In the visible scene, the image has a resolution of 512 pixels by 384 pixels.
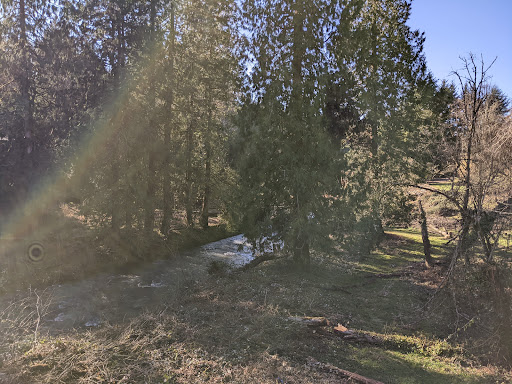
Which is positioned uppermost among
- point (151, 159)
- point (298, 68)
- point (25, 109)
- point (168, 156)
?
point (298, 68)

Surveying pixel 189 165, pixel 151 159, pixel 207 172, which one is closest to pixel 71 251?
pixel 151 159

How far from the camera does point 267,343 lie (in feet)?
26.7

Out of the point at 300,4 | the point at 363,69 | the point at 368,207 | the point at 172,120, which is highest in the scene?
the point at 300,4

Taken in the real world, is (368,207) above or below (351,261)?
above

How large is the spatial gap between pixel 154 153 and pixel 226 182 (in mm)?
6778

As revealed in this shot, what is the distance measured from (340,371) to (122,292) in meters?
10.4

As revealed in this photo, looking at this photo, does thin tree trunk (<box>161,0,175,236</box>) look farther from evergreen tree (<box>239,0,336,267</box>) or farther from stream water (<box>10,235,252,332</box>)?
evergreen tree (<box>239,0,336,267</box>)

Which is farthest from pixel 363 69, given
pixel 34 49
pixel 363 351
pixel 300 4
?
pixel 34 49

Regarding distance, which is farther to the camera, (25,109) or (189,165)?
(189,165)

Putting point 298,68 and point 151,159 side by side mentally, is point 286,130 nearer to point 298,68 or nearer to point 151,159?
point 298,68

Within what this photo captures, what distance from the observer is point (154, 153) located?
20.1 meters

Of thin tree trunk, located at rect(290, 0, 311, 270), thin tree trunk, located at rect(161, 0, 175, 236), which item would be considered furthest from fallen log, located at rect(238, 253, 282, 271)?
thin tree trunk, located at rect(161, 0, 175, 236)

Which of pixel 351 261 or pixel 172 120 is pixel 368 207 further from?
pixel 172 120

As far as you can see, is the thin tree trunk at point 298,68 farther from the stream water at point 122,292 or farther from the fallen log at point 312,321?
the fallen log at point 312,321
